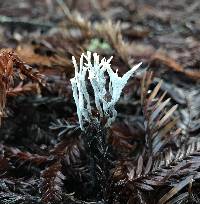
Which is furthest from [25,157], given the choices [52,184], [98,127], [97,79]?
[97,79]

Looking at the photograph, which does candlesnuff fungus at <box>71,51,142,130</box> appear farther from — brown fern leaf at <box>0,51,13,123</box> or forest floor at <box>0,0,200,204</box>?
brown fern leaf at <box>0,51,13,123</box>

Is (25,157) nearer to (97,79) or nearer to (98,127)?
(98,127)

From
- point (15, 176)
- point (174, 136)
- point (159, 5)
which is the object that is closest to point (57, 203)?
point (15, 176)

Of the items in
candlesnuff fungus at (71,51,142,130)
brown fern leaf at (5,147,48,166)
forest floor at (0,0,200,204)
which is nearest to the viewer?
candlesnuff fungus at (71,51,142,130)

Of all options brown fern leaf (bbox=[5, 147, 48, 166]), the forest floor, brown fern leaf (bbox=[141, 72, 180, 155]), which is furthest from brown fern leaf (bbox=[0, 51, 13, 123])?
brown fern leaf (bbox=[141, 72, 180, 155])

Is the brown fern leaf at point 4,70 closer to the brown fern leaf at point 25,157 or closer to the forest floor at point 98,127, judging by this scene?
the forest floor at point 98,127

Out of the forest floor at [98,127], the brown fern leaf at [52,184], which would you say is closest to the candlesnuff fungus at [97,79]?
the forest floor at [98,127]

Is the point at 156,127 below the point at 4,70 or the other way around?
below

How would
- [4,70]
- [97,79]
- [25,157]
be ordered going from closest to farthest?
[97,79] < [4,70] < [25,157]
